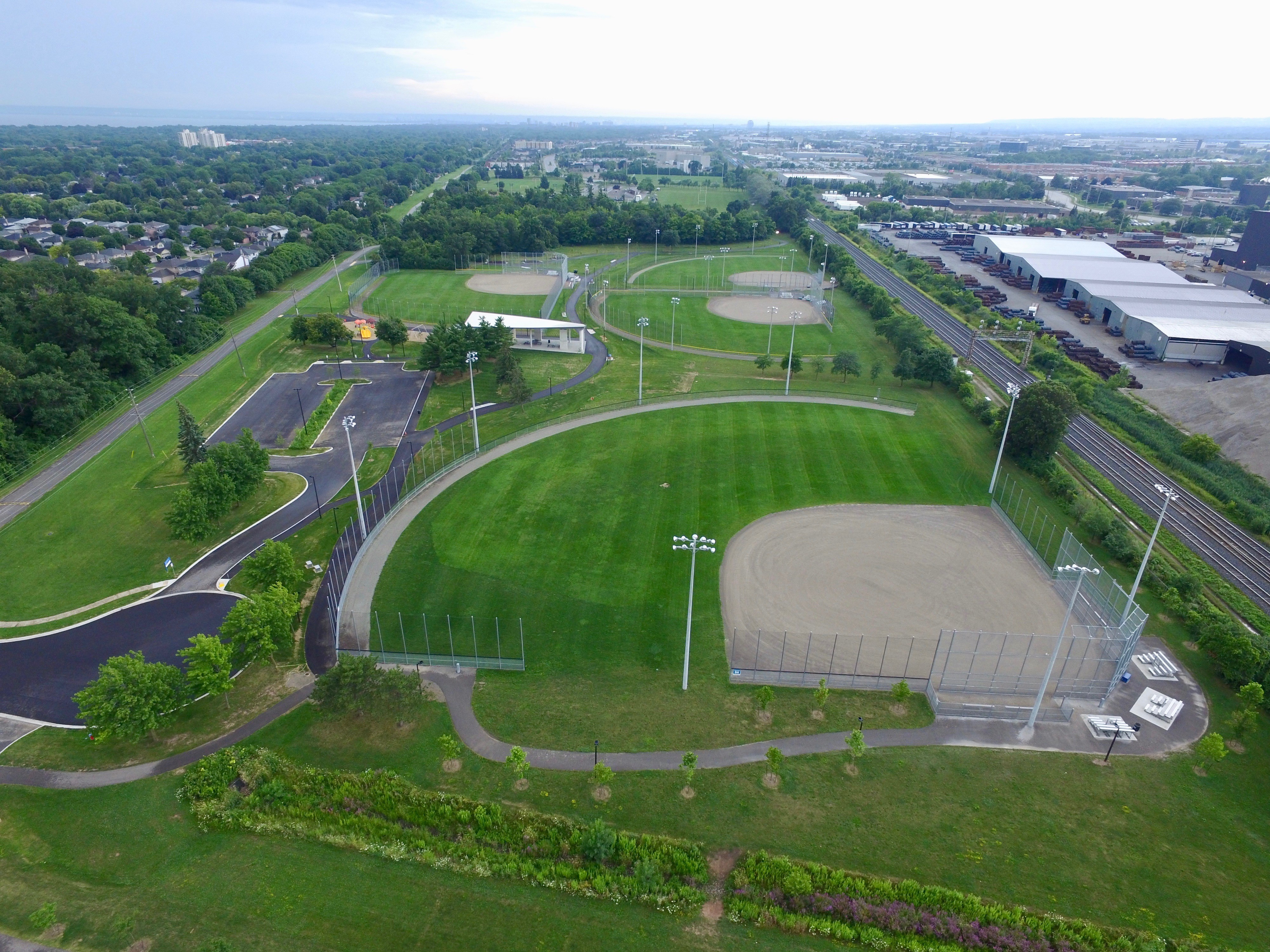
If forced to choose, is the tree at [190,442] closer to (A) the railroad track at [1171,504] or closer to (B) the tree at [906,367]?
(B) the tree at [906,367]

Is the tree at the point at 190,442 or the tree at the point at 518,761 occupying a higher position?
the tree at the point at 190,442

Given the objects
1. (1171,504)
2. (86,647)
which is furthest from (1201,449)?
(86,647)

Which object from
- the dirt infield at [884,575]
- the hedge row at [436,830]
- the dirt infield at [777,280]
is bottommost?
the hedge row at [436,830]

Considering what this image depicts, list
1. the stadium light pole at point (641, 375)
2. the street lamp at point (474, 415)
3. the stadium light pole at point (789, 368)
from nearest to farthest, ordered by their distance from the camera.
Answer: the street lamp at point (474, 415), the stadium light pole at point (641, 375), the stadium light pole at point (789, 368)

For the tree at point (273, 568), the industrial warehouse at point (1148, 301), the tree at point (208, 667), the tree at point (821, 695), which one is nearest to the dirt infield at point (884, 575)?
the tree at point (821, 695)

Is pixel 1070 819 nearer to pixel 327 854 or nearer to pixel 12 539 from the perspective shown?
pixel 327 854

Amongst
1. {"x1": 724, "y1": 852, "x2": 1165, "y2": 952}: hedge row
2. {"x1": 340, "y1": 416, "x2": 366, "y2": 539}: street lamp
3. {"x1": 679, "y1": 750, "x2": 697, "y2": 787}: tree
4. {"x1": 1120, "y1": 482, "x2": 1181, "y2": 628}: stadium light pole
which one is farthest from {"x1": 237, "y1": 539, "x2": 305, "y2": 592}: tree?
{"x1": 1120, "y1": 482, "x2": 1181, "y2": 628}: stadium light pole

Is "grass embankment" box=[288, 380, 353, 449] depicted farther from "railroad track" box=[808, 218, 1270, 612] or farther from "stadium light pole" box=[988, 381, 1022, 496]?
"railroad track" box=[808, 218, 1270, 612]
